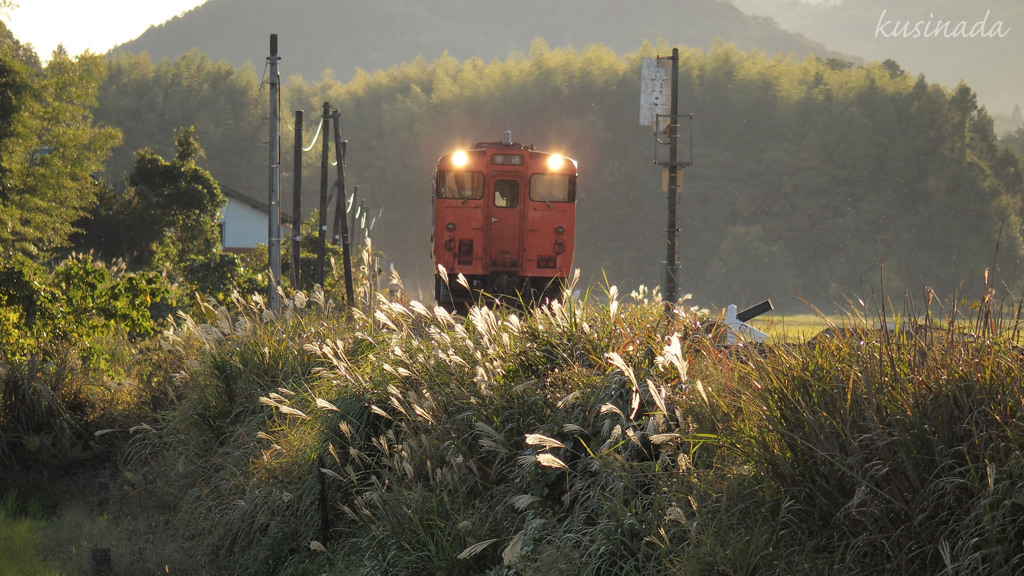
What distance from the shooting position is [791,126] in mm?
68062

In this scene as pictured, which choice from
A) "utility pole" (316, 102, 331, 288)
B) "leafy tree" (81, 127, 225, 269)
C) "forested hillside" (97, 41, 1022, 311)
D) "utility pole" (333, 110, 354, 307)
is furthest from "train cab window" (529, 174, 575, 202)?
"forested hillside" (97, 41, 1022, 311)

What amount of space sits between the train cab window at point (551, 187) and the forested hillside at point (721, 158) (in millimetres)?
37910

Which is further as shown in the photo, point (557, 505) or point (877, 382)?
point (557, 505)

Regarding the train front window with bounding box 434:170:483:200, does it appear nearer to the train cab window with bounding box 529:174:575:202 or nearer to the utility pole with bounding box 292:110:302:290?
the train cab window with bounding box 529:174:575:202

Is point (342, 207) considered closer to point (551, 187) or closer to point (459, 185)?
point (459, 185)

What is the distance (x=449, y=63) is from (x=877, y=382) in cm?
8614

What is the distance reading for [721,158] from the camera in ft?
218

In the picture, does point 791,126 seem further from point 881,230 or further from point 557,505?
point 557,505

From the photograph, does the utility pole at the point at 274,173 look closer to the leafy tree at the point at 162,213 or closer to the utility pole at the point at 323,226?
the utility pole at the point at 323,226

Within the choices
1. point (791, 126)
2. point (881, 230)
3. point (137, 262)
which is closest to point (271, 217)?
point (137, 262)

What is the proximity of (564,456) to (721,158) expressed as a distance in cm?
6368

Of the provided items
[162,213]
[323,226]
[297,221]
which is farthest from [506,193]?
[162,213]

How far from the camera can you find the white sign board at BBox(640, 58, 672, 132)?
67.1ft

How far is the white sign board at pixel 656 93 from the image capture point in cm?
2044
